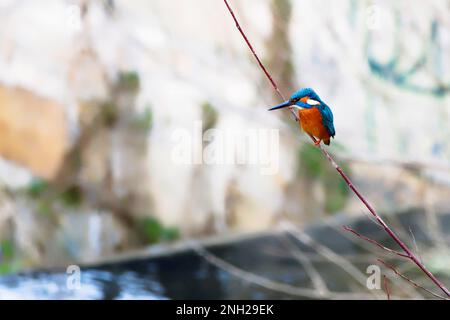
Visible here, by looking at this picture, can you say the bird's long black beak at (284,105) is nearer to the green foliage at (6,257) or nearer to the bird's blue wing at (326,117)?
the bird's blue wing at (326,117)

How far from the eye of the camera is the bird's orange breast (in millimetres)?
572

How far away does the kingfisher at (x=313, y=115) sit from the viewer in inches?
22.2

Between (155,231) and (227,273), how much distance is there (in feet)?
1.76

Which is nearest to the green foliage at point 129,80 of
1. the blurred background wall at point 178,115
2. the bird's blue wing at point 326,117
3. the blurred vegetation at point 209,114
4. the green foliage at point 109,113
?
the blurred background wall at point 178,115

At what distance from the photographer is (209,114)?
3002 mm

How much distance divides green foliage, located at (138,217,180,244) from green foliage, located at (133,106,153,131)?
17.2 inches

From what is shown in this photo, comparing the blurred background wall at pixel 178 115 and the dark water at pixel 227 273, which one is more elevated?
the blurred background wall at pixel 178 115

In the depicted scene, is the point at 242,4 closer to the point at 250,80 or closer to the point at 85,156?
the point at 250,80

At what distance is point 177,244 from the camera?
2797 millimetres

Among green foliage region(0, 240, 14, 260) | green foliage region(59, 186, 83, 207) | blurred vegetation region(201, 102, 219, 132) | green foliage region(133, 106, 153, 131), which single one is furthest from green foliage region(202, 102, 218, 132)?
green foliage region(0, 240, 14, 260)

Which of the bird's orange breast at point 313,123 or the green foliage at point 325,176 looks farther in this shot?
the green foliage at point 325,176

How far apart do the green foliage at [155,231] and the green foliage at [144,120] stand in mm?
436

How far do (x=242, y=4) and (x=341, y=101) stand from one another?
0.68 m
